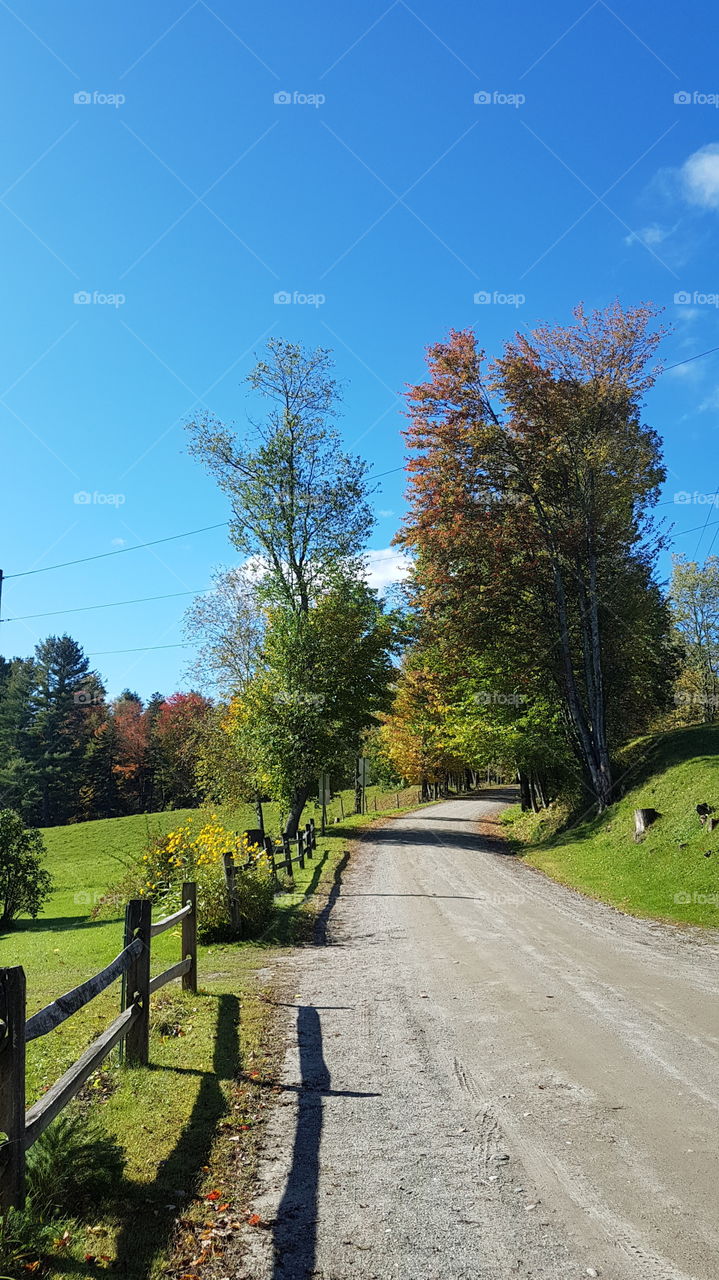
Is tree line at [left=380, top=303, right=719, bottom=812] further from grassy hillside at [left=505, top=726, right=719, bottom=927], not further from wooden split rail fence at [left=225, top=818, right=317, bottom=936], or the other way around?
wooden split rail fence at [left=225, top=818, right=317, bottom=936]

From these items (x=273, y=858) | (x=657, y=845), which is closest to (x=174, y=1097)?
(x=273, y=858)

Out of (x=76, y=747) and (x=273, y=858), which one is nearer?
(x=273, y=858)

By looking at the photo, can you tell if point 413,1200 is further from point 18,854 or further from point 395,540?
point 395,540

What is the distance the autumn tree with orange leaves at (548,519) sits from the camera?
24609 mm

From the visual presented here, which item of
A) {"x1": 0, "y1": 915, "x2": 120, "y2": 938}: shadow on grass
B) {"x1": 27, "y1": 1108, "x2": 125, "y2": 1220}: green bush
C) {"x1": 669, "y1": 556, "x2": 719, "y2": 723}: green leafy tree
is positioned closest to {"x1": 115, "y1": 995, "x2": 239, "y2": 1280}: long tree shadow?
{"x1": 27, "y1": 1108, "x2": 125, "y2": 1220}: green bush

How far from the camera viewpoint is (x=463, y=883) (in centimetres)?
1838

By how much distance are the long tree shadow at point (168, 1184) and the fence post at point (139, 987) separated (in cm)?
26

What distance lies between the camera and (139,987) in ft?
22.6

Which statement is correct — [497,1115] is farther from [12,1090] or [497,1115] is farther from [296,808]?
[296,808]

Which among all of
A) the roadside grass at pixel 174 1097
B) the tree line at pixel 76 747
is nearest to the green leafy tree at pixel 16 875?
the roadside grass at pixel 174 1097

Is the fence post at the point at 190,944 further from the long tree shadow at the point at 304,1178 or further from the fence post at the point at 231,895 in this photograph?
the fence post at the point at 231,895

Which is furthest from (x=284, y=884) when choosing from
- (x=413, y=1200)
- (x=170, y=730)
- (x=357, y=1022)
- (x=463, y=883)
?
(x=170, y=730)

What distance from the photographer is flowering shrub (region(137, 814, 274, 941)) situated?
1281 centimetres

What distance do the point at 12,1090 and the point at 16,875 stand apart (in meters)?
24.0
